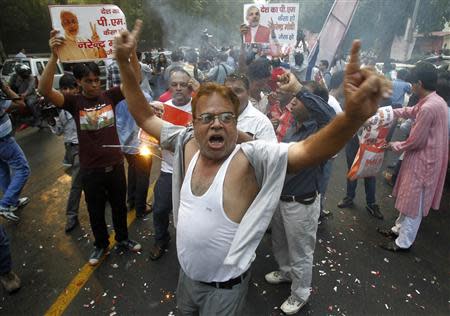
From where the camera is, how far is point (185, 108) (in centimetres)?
377

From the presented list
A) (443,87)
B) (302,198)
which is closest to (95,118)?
(302,198)

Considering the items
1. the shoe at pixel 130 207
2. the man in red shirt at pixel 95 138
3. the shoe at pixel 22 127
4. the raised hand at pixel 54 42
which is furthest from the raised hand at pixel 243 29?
the shoe at pixel 22 127

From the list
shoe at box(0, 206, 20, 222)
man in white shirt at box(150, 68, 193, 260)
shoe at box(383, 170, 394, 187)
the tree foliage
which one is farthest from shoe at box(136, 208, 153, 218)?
the tree foliage

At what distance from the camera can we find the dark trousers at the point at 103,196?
3.55m

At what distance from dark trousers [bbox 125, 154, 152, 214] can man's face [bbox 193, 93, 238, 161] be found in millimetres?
2945

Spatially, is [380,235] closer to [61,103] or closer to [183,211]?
[183,211]

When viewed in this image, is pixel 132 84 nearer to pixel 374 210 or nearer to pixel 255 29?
pixel 374 210

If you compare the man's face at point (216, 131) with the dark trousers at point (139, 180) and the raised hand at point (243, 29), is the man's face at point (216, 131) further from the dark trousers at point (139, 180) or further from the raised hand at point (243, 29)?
the raised hand at point (243, 29)

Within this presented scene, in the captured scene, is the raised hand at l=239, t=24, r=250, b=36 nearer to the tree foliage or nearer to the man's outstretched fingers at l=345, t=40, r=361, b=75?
the man's outstretched fingers at l=345, t=40, r=361, b=75

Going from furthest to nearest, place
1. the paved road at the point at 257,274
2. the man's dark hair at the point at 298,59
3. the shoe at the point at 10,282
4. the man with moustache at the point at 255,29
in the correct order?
1. the man's dark hair at the point at 298,59
2. the man with moustache at the point at 255,29
3. the shoe at the point at 10,282
4. the paved road at the point at 257,274

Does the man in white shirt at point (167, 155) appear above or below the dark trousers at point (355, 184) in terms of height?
above

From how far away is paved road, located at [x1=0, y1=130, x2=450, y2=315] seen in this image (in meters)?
3.20

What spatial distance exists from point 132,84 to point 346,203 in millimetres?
4316

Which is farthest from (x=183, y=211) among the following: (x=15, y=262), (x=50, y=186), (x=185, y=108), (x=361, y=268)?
(x=50, y=186)
